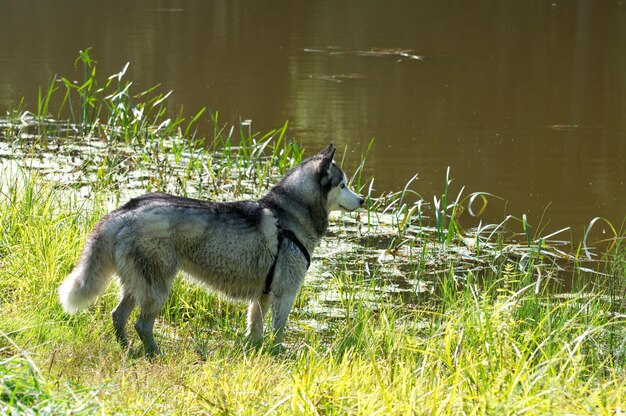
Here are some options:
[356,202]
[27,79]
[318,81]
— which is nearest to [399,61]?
[318,81]

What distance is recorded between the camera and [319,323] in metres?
6.87

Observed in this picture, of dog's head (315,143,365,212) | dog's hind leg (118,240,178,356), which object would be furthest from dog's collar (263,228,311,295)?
dog's hind leg (118,240,178,356)

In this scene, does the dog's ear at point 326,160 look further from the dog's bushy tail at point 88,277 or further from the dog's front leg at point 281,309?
the dog's bushy tail at point 88,277

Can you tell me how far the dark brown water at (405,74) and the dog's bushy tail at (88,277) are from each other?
574cm

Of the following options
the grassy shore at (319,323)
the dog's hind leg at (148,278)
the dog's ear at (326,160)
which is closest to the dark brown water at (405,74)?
the grassy shore at (319,323)

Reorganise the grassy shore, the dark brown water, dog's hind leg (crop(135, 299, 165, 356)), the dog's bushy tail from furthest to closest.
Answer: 1. the dark brown water
2. dog's hind leg (crop(135, 299, 165, 356))
3. the dog's bushy tail
4. the grassy shore

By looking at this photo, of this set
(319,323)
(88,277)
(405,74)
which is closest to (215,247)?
(88,277)

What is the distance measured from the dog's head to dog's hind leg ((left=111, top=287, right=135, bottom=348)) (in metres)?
1.51

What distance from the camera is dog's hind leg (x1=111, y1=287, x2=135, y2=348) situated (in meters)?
5.75

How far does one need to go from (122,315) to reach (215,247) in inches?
26.3

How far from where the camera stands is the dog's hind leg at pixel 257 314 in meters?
6.18

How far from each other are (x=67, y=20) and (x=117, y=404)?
73.0 ft

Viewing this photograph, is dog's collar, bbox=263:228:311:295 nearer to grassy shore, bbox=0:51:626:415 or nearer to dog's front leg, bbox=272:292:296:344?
dog's front leg, bbox=272:292:296:344

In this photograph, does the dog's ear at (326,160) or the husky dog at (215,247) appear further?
the dog's ear at (326,160)
